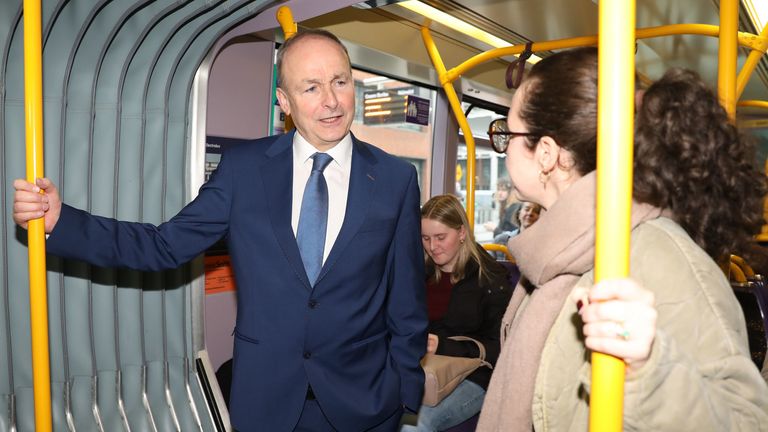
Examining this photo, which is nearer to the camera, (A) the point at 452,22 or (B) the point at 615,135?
(B) the point at 615,135

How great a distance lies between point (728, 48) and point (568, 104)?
121 cm

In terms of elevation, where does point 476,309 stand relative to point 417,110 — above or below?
A: below

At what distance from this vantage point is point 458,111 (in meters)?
4.14

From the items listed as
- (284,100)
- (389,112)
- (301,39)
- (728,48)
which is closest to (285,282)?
(284,100)

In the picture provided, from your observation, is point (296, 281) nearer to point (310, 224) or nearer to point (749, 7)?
point (310, 224)

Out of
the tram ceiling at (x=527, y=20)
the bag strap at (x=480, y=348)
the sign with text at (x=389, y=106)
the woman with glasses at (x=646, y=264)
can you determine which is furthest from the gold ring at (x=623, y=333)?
the sign with text at (x=389, y=106)

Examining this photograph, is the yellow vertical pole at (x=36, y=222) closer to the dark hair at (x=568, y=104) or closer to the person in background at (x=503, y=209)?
the dark hair at (x=568, y=104)

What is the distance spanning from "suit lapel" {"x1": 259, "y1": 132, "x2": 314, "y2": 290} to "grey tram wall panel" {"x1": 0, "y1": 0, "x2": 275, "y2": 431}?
722 mm

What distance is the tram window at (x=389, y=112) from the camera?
514 cm

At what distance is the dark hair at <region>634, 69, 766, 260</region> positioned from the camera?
1106 mm

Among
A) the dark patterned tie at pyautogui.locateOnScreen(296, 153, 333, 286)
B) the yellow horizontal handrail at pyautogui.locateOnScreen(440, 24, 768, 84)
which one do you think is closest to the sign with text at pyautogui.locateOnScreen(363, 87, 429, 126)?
the yellow horizontal handrail at pyautogui.locateOnScreen(440, 24, 768, 84)

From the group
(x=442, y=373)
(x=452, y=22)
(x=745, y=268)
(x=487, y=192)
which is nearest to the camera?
(x=442, y=373)

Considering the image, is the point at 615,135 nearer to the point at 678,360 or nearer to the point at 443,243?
the point at 678,360

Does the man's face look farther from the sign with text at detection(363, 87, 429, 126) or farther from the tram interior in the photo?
the sign with text at detection(363, 87, 429, 126)
